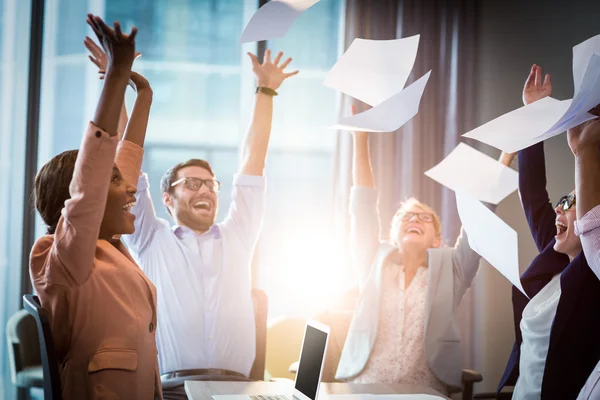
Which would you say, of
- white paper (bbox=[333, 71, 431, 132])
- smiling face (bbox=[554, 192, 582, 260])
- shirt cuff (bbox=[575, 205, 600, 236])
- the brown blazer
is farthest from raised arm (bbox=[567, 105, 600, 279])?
the brown blazer

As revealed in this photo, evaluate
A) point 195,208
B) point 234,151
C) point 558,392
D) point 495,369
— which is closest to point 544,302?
point 558,392

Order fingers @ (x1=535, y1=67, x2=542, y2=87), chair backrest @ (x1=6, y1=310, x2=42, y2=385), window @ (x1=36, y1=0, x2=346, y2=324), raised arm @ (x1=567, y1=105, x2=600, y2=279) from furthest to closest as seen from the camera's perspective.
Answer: window @ (x1=36, y1=0, x2=346, y2=324), chair backrest @ (x1=6, y1=310, x2=42, y2=385), fingers @ (x1=535, y1=67, x2=542, y2=87), raised arm @ (x1=567, y1=105, x2=600, y2=279)

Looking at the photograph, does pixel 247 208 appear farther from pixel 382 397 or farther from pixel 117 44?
pixel 117 44

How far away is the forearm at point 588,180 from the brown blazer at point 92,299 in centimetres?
119

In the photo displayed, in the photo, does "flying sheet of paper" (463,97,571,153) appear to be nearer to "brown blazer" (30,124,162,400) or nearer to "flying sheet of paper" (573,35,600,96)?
"flying sheet of paper" (573,35,600,96)

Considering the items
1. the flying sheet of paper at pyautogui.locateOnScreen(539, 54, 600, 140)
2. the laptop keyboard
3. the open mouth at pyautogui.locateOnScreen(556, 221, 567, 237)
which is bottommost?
the laptop keyboard

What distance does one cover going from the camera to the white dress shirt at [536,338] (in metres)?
1.99

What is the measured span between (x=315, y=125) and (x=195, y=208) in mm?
1567

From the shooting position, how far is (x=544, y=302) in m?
2.12

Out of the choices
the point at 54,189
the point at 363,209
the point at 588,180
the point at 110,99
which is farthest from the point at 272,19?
the point at 363,209

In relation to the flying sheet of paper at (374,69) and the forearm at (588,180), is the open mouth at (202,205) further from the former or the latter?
the forearm at (588,180)

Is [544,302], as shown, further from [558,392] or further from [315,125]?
[315,125]

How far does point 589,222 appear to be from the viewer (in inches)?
64.9

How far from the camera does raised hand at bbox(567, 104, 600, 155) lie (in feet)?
5.56
